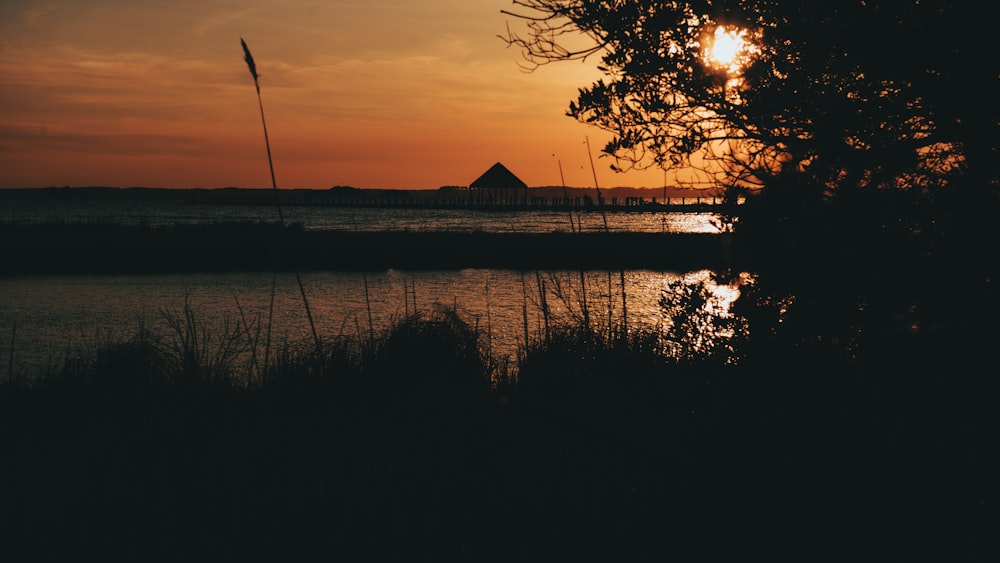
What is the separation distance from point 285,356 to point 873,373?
5476 millimetres

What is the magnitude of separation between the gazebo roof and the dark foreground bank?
35.7 meters

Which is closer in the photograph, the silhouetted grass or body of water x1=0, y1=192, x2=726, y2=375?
the silhouetted grass

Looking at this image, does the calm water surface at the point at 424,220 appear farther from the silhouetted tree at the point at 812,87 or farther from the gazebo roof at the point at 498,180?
the silhouetted tree at the point at 812,87

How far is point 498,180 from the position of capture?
7631cm

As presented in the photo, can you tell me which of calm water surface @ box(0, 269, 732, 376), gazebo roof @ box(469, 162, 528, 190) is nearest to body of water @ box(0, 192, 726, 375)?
calm water surface @ box(0, 269, 732, 376)

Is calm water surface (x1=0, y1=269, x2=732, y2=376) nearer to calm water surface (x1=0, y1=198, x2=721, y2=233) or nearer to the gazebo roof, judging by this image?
calm water surface (x1=0, y1=198, x2=721, y2=233)

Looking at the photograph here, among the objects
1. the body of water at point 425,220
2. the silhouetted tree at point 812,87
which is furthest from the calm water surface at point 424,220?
the silhouetted tree at point 812,87

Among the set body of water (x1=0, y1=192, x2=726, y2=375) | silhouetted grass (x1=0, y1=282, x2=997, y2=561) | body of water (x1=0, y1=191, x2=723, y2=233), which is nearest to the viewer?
silhouetted grass (x1=0, y1=282, x2=997, y2=561)

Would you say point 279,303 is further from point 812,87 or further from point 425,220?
point 425,220

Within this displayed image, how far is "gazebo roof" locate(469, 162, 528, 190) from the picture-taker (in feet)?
248

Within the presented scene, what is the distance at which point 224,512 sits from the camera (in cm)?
419

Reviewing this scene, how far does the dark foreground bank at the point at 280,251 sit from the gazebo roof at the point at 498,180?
35.7 m

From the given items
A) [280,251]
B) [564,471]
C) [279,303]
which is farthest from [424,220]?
[564,471]

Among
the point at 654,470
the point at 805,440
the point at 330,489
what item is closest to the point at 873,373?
the point at 805,440
